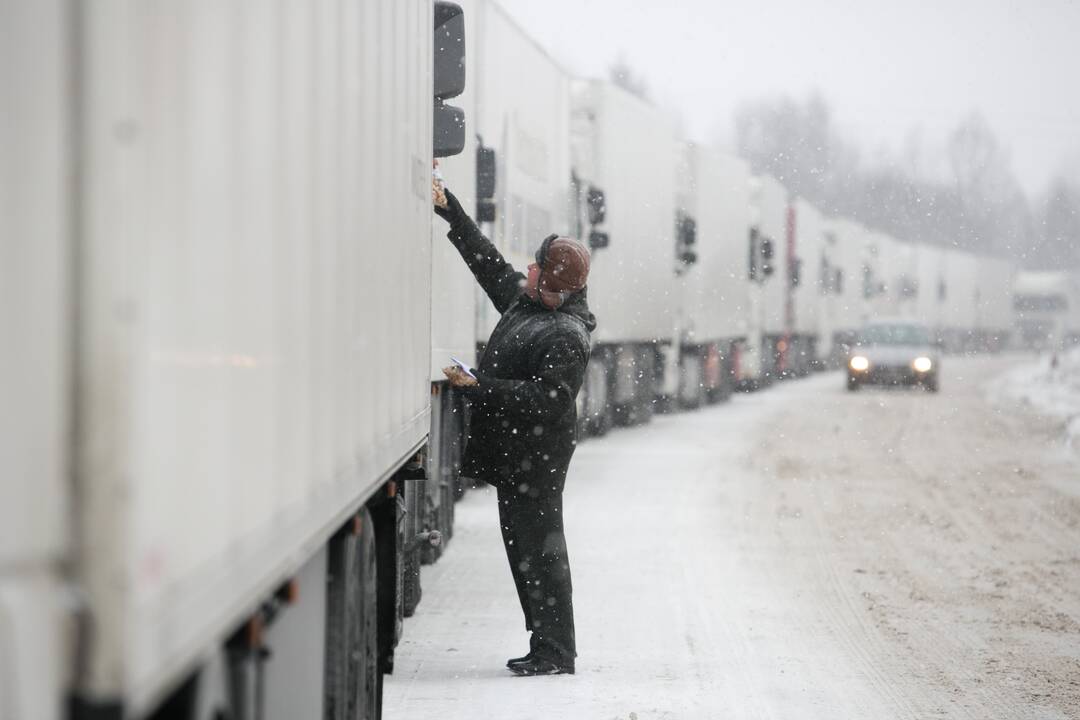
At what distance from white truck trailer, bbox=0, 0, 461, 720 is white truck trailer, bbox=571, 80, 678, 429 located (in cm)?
1822

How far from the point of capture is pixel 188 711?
9.05ft

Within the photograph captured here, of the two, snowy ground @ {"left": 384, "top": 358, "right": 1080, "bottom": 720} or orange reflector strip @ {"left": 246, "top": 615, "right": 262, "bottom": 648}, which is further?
snowy ground @ {"left": 384, "top": 358, "right": 1080, "bottom": 720}

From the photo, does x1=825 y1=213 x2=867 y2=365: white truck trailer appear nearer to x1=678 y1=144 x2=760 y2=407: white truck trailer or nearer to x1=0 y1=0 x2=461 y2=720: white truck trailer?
x1=678 y1=144 x2=760 y2=407: white truck trailer

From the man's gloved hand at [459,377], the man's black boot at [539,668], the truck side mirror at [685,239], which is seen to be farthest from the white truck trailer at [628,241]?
the man's gloved hand at [459,377]

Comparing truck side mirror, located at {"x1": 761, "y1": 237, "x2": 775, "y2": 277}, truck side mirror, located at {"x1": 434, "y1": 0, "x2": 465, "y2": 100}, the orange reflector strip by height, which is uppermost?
truck side mirror, located at {"x1": 761, "y1": 237, "x2": 775, "y2": 277}

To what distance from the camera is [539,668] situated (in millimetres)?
7547

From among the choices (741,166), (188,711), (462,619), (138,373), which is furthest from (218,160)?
(741,166)

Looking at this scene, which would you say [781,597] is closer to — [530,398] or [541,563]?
[541,563]

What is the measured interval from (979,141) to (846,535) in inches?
4949

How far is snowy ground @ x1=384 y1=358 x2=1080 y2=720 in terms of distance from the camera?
7266 mm

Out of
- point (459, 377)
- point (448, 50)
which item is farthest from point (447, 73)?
point (459, 377)

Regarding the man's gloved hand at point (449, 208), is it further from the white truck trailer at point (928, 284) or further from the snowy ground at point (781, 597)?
the white truck trailer at point (928, 284)

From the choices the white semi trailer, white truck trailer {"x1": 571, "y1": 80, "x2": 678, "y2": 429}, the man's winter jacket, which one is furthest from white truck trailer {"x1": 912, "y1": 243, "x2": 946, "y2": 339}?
the man's winter jacket

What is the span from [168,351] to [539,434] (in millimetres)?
5033
